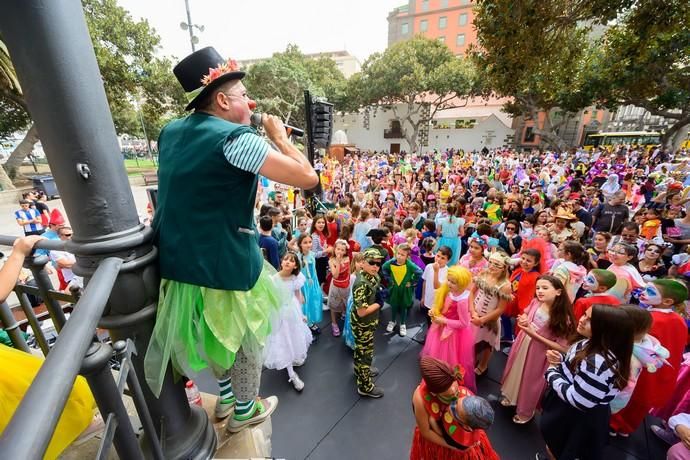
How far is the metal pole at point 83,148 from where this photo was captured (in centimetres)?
89

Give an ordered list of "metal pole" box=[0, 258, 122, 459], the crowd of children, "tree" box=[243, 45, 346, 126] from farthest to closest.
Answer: "tree" box=[243, 45, 346, 126] → the crowd of children → "metal pole" box=[0, 258, 122, 459]

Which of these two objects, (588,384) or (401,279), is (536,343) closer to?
(588,384)

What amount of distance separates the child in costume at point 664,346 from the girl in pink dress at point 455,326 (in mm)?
1385

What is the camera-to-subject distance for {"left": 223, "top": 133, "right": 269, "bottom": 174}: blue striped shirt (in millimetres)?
1114

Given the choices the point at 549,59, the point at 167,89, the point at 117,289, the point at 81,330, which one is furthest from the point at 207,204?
the point at 167,89

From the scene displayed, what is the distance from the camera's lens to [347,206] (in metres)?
8.80

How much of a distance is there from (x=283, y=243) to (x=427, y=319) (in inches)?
110

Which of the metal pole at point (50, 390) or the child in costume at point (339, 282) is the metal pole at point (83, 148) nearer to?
the metal pole at point (50, 390)

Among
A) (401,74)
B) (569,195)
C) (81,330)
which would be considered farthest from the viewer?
(401,74)

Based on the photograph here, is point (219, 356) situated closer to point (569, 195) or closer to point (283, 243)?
point (283, 243)

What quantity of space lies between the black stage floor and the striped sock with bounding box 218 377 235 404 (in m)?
1.51

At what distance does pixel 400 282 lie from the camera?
4.50m

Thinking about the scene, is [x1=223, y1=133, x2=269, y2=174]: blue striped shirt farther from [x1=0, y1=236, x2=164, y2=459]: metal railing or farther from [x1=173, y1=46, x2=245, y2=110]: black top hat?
[x1=0, y1=236, x2=164, y2=459]: metal railing

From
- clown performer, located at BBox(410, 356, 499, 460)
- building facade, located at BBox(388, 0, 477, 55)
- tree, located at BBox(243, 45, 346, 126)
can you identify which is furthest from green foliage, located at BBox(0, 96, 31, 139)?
building facade, located at BBox(388, 0, 477, 55)
